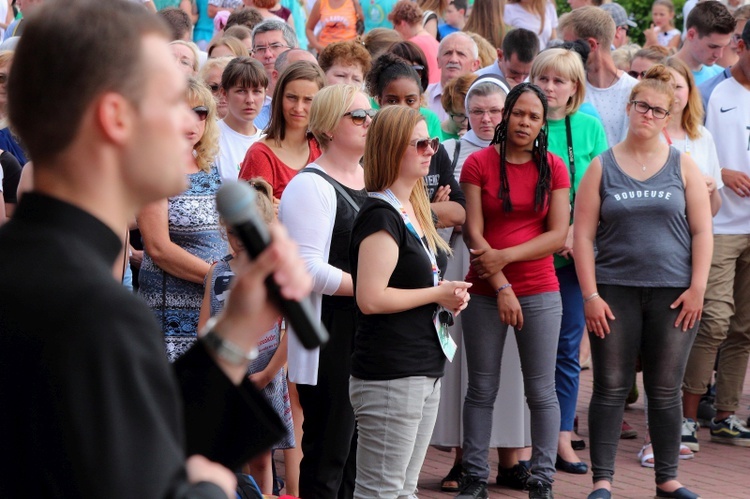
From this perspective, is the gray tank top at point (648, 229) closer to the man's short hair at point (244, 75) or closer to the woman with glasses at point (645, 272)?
the woman with glasses at point (645, 272)

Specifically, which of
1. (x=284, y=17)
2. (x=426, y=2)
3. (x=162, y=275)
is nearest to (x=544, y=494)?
(x=162, y=275)

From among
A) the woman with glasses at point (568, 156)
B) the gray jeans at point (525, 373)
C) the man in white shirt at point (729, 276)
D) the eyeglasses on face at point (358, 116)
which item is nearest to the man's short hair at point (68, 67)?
the eyeglasses on face at point (358, 116)

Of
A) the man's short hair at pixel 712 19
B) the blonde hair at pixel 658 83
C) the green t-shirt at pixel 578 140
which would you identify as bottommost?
the green t-shirt at pixel 578 140

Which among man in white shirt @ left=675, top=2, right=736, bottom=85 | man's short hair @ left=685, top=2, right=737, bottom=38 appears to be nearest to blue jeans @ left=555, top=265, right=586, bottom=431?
man in white shirt @ left=675, top=2, right=736, bottom=85

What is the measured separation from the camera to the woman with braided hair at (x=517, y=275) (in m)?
5.73

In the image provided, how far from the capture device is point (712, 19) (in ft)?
28.6

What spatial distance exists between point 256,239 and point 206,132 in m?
4.06

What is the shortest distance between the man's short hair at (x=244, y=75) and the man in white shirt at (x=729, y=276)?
307cm

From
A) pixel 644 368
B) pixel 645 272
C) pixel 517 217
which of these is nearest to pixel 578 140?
pixel 517 217

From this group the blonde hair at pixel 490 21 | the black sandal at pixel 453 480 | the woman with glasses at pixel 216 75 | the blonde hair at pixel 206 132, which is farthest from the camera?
the blonde hair at pixel 490 21

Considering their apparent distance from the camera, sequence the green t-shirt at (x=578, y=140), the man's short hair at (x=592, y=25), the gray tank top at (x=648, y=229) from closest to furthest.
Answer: the gray tank top at (x=648, y=229) < the green t-shirt at (x=578, y=140) < the man's short hair at (x=592, y=25)

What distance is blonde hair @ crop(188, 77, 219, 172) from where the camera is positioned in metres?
5.57

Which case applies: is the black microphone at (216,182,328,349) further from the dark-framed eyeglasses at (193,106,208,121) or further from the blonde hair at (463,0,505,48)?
the blonde hair at (463,0,505,48)

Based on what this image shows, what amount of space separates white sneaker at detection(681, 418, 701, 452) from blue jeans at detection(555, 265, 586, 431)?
35.8 inches
